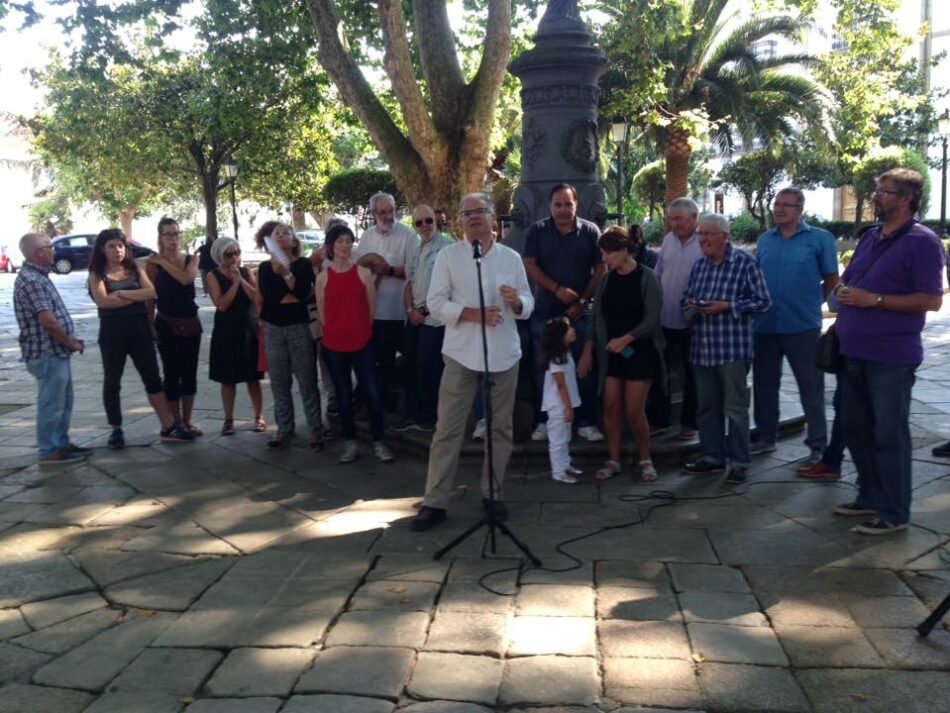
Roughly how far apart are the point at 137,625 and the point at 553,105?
5.22 m

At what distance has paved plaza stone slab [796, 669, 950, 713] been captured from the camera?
10.5 ft

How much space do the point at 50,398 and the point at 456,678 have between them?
4.58 meters

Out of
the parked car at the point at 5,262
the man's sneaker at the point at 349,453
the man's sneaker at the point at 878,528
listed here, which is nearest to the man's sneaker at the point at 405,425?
the man's sneaker at the point at 349,453

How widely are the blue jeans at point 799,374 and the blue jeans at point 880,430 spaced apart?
1031 millimetres

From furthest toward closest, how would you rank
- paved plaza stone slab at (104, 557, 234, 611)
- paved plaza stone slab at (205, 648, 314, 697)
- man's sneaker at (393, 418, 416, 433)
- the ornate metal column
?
the ornate metal column → man's sneaker at (393, 418, 416, 433) → paved plaza stone slab at (104, 557, 234, 611) → paved plaza stone slab at (205, 648, 314, 697)

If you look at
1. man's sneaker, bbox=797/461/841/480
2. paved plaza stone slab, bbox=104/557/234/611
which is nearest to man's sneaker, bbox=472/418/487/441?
man's sneaker, bbox=797/461/841/480

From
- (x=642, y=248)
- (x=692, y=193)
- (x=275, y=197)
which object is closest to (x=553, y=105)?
(x=642, y=248)

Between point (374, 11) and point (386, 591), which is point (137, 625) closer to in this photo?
point (386, 591)

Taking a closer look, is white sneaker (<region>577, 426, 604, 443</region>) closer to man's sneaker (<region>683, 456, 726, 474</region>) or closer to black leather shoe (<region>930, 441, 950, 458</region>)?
man's sneaker (<region>683, 456, 726, 474</region>)

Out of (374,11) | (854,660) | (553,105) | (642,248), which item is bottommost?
(854,660)

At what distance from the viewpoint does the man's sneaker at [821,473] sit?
587 cm

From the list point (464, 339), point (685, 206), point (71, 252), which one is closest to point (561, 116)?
point (685, 206)

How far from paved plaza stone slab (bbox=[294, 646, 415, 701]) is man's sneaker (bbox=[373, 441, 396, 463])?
296 centimetres

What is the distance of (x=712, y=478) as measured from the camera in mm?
6012
